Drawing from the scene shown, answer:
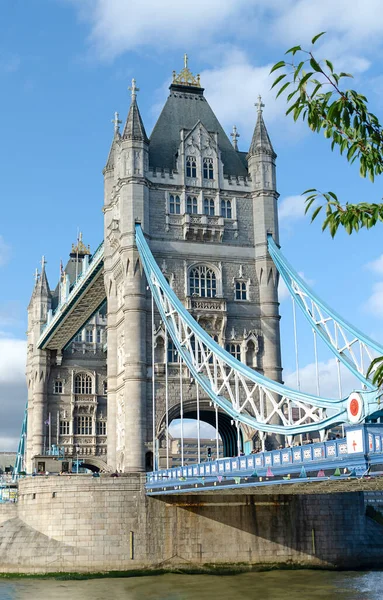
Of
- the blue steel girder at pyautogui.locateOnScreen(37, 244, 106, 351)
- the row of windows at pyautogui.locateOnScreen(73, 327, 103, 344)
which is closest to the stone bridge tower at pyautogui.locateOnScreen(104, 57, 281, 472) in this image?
the blue steel girder at pyautogui.locateOnScreen(37, 244, 106, 351)

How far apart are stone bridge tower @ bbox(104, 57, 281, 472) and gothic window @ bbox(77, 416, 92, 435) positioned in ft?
80.3

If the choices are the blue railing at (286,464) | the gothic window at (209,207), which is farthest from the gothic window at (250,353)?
the blue railing at (286,464)

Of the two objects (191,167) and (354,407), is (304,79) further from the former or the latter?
(191,167)

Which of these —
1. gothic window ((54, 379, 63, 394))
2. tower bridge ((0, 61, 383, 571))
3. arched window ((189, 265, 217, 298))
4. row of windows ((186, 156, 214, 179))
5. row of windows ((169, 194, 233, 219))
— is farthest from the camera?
gothic window ((54, 379, 63, 394))

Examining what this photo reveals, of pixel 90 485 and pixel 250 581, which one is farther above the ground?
pixel 90 485

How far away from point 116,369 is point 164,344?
177 inches

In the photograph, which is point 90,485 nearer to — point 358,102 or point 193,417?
point 193,417

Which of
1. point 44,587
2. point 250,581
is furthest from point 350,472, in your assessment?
point 44,587

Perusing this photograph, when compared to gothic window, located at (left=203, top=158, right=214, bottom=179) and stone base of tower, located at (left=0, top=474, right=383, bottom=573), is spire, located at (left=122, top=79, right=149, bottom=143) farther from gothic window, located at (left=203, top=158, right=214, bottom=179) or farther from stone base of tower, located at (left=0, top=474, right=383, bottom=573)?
stone base of tower, located at (left=0, top=474, right=383, bottom=573)

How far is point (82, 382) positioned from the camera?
7688 centimetres

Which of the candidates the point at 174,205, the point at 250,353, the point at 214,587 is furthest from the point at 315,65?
the point at 174,205

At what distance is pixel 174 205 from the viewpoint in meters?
52.8

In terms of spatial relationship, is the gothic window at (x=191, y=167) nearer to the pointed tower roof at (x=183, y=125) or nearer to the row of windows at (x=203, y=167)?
the row of windows at (x=203, y=167)

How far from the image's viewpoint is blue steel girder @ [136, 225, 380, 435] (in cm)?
2698
